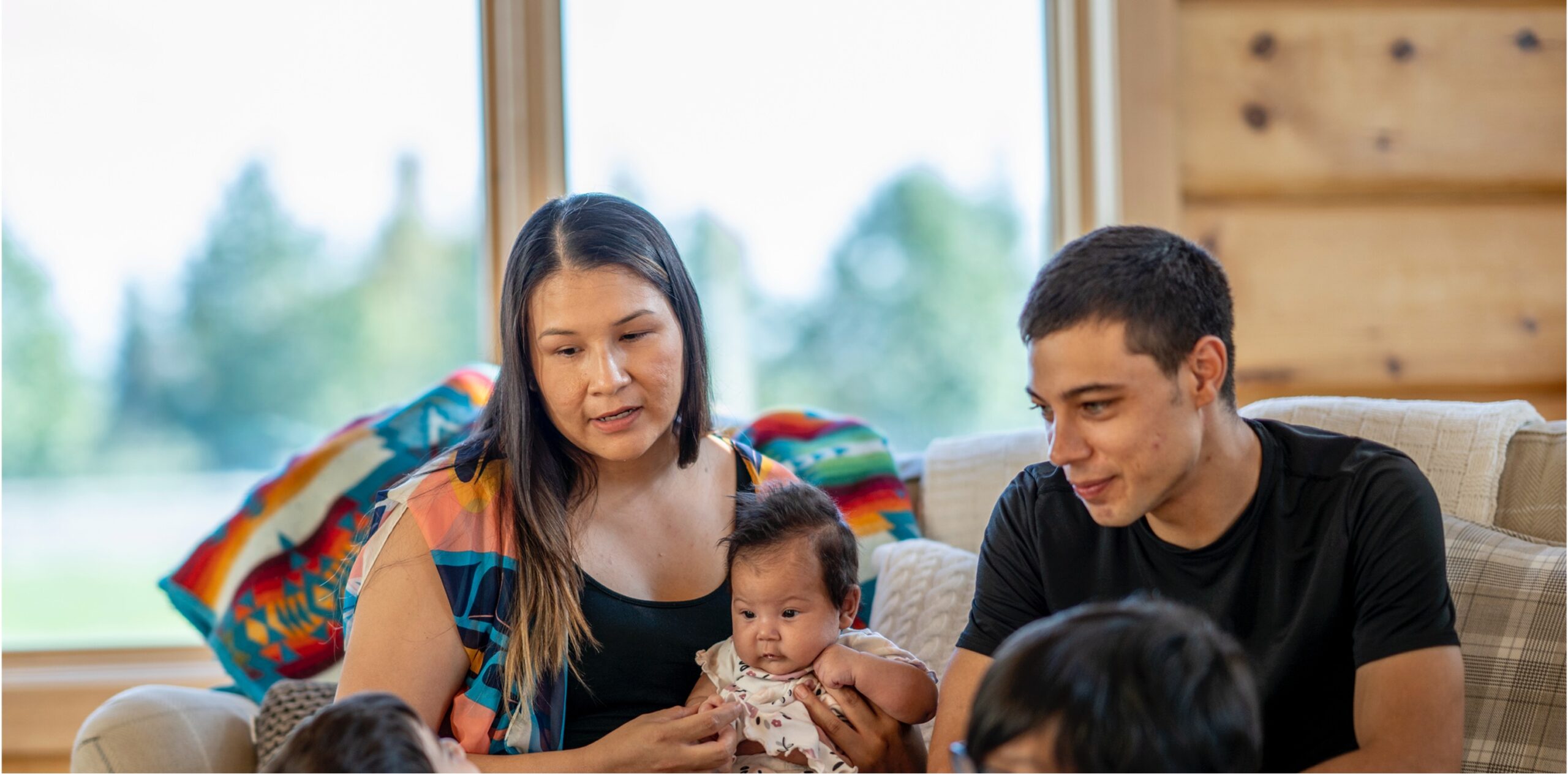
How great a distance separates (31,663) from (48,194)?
3.93ft

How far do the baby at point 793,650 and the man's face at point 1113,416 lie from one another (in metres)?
0.44

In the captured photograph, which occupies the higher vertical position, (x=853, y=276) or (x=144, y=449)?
(x=853, y=276)

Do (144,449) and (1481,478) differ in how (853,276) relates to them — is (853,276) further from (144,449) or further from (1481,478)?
(144,449)

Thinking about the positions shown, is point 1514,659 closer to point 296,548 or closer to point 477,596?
point 477,596

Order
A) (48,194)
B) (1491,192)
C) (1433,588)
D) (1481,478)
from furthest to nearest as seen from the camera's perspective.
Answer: (48,194) < (1491,192) < (1481,478) < (1433,588)

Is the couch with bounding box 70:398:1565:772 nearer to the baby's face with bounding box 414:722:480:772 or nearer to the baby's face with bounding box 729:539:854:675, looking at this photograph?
the baby's face with bounding box 729:539:854:675

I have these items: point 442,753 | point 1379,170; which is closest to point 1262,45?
point 1379,170

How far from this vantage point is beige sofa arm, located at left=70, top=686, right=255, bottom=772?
5.94ft

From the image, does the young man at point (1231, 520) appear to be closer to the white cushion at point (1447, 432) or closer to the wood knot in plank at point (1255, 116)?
the white cushion at point (1447, 432)

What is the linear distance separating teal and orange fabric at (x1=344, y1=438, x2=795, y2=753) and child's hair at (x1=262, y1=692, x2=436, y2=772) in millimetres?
493

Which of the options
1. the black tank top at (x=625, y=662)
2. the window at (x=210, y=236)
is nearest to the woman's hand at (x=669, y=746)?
the black tank top at (x=625, y=662)

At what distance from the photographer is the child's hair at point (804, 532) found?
5.15 feet

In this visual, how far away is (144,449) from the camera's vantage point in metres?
2.84

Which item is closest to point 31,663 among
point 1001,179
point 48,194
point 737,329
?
point 48,194
